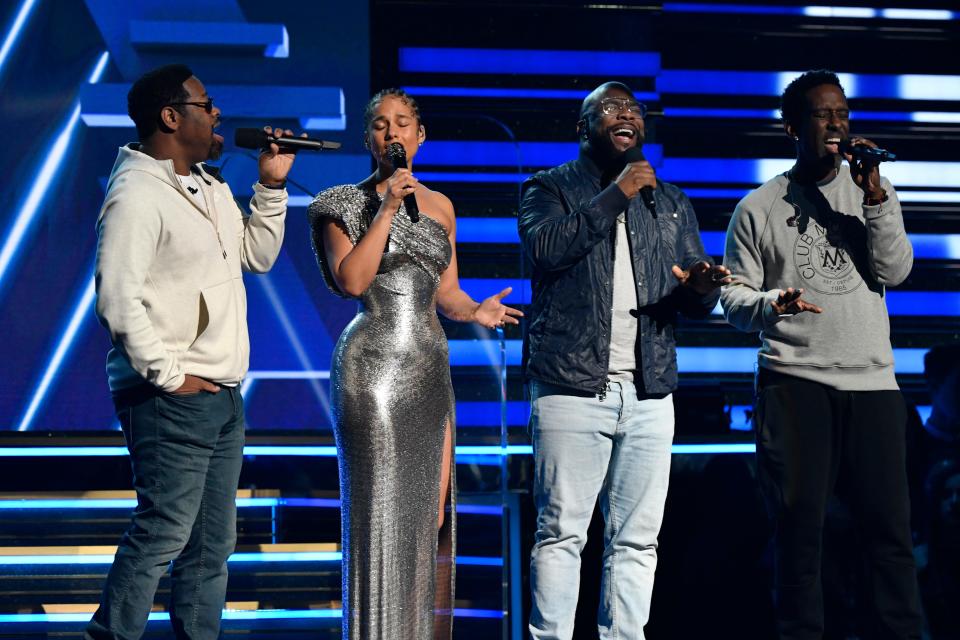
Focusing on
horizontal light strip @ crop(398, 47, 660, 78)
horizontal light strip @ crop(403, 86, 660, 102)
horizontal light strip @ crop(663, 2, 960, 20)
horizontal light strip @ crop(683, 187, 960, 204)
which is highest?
horizontal light strip @ crop(663, 2, 960, 20)

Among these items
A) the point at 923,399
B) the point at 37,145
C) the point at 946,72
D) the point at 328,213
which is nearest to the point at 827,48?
the point at 946,72

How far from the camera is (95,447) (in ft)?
12.5

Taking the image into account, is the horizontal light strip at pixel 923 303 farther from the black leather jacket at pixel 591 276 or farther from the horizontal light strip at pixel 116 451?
the black leather jacket at pixel 591 276

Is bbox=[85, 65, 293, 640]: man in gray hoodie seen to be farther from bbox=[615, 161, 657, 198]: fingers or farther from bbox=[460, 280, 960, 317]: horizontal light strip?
bbox=[460, 280, 960, 317]: horizontal light strip

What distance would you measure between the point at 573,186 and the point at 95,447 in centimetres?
197

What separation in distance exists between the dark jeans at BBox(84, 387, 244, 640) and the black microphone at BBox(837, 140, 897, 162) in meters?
1.77

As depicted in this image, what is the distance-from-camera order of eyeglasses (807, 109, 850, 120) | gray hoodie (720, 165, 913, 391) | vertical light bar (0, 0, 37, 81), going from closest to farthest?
gray hoodie (720, 165, 913, 391) < eyeglasses (807, 109, 850, 120) < vertical light bar (0, 0, 37, 81)

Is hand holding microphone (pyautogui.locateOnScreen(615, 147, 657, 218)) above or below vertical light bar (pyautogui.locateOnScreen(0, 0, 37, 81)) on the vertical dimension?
below

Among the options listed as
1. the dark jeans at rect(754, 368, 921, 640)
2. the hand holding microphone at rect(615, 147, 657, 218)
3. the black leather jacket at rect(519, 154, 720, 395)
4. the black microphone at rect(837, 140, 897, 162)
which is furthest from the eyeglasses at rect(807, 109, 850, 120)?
the dark jeans at rect(754, 368, 921, 640)

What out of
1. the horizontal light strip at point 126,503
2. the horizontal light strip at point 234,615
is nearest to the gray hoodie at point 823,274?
the horizontal light strip at point 126,503

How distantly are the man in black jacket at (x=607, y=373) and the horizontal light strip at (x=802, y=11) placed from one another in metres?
1.94

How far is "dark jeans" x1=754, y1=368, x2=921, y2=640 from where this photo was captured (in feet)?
9.48

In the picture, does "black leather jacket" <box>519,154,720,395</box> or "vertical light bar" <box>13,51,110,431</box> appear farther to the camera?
"vertical light bar" <box>13,51,110,431</box>

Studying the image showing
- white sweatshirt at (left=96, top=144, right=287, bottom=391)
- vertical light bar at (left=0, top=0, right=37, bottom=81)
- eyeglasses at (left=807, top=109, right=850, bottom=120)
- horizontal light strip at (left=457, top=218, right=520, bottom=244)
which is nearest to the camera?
white sweatshirt at (left=96, top=144, right=287, bottom=391)
